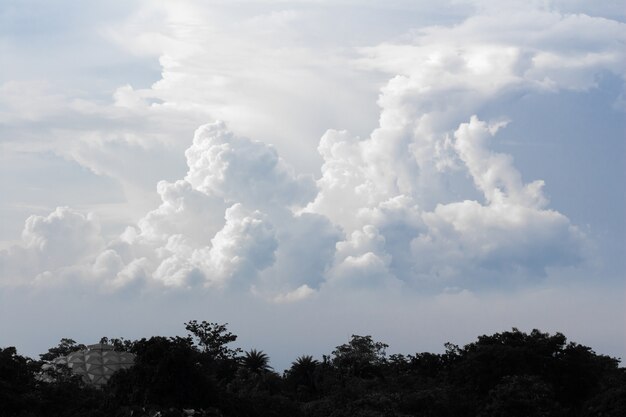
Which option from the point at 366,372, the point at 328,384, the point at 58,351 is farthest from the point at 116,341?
the point at 328,384

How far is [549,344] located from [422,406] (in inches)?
663

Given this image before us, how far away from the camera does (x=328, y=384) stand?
80.7m

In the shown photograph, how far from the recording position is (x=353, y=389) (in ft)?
222

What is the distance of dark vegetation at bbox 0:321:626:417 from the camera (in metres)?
47.9

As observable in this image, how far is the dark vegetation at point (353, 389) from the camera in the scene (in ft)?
157

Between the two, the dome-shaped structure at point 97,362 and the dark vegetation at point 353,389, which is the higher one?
the dome-shaped structure at point 97,362

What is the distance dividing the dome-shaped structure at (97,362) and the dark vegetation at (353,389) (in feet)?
44.4

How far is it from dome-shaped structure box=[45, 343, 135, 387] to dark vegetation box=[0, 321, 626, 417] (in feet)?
44.4

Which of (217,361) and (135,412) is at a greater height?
(217,361)

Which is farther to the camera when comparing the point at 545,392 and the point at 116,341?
the point at 116,341

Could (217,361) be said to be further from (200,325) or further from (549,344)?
(549,344)

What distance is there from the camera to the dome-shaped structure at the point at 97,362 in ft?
292

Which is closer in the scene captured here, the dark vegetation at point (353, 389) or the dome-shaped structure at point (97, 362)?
the dark vegetation at point (353, 389)

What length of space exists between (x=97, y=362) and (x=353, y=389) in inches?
Answer: 1398
